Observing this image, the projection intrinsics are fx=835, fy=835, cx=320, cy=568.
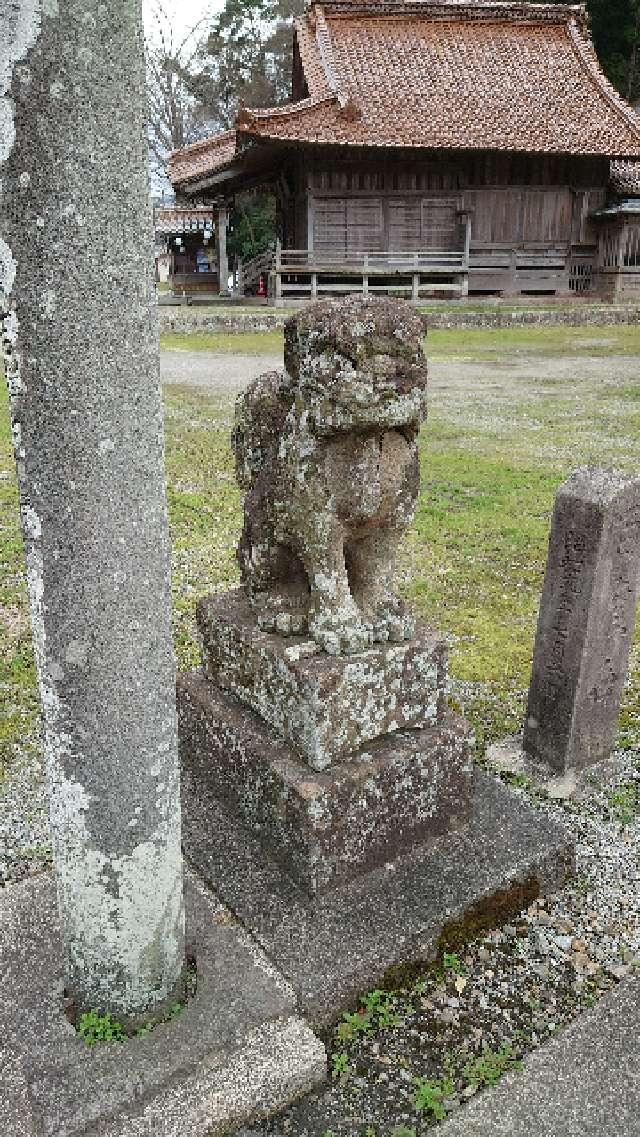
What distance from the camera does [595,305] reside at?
2148 cm

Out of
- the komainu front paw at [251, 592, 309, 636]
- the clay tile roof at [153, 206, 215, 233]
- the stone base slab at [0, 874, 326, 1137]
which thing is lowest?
the stone base slab at [0, 874, 326, 1137]

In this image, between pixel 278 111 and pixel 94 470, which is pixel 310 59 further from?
pixel 94 470

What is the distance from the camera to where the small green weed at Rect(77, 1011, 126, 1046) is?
2203mm

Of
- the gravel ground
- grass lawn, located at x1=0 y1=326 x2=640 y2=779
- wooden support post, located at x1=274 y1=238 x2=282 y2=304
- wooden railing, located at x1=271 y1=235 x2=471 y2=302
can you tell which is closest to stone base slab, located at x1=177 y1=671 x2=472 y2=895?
grass lawn, located at x1=0 y1=326 x2=640 y2=779

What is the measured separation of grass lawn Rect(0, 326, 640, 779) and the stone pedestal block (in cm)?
147

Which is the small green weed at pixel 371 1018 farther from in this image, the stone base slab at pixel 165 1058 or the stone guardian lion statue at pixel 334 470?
the stone guardian lion statue at pixel 334 470

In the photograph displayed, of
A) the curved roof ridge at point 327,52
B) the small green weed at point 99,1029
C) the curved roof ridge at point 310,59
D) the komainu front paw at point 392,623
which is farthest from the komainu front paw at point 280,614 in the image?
the curved roof ridge at point 327,52

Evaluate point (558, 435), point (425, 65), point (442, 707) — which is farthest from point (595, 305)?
point (442, 707)

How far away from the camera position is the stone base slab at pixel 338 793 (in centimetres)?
267

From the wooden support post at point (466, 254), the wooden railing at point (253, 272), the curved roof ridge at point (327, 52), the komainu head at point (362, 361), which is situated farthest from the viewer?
the wooden railing at point (253, 272)

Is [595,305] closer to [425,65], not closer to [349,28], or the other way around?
[425,65]

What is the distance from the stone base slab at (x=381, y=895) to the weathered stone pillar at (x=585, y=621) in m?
0.71

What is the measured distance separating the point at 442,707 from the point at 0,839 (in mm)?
1931

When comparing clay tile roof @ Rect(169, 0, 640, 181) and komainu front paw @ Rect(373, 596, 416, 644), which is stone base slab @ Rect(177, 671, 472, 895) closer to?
komainu front paw @ Rect(373, 596, 416, 644)
